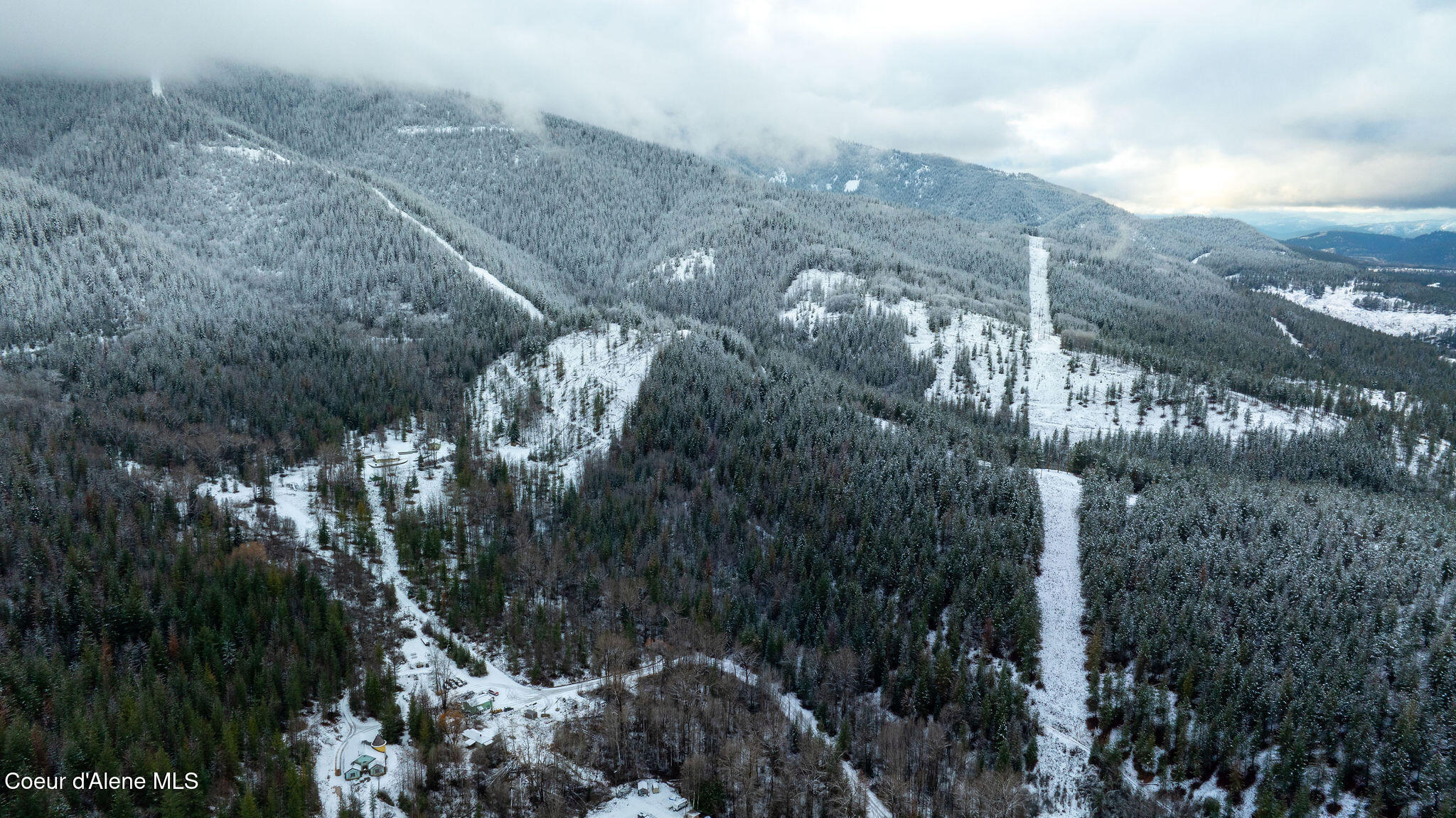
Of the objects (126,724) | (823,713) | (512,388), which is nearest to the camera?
(126,724)

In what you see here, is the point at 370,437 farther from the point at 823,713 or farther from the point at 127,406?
the point at 823,713

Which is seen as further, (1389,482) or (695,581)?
(1389,482)

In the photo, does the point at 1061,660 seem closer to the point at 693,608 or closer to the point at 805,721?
the point at 805,721

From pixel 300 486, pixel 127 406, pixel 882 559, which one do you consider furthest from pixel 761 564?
pixel 127 406

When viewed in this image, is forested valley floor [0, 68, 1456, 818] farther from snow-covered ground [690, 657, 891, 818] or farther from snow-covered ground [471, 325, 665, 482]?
snow-covered ground [471, 325, 665, 482]

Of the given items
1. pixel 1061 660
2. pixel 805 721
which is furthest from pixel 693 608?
pixel 1061 660

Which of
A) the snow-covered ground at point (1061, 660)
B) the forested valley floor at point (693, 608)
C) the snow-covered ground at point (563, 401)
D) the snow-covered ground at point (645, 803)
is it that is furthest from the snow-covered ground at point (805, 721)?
the snow-covered ground at point (563, 401)

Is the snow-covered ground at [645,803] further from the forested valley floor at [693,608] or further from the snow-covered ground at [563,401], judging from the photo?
the snow-covered ground at [563,401]
